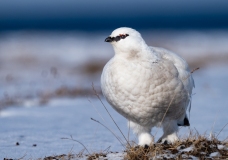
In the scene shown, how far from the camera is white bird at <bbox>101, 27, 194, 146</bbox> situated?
453 centimetres

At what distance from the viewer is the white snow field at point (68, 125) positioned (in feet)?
16.6

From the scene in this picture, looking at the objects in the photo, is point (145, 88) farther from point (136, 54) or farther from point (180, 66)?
point (180, 66)

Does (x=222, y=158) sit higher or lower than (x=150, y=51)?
lower

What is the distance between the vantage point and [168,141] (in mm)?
5078

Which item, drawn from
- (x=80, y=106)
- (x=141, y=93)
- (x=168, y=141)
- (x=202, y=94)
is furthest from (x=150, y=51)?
(x=202, y=94)

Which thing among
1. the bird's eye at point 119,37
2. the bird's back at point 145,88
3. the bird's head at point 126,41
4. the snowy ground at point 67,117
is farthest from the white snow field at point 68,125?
the bird's eye at point 119,37

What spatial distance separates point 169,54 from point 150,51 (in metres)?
0.50

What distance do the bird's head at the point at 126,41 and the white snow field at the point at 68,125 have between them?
2.53ft

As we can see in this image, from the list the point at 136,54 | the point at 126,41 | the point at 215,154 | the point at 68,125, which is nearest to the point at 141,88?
the point at 136,54

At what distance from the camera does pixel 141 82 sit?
14.8ft

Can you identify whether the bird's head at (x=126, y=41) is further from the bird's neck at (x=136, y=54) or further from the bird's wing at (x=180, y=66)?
the bird's wing at (x=180, y=66)

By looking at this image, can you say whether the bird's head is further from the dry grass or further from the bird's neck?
the dry grass

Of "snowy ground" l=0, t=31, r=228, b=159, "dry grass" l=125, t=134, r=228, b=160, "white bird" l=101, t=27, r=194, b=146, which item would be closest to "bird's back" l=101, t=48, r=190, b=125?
"white bird" l=101, t=27, r=194, b=146

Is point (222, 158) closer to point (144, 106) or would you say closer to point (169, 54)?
point (144, 106)
